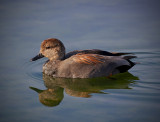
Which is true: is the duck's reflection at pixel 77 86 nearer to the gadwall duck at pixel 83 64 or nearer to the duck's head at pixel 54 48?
the gadwall duck at pixel 83 64

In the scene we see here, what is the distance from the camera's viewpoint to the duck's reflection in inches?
273

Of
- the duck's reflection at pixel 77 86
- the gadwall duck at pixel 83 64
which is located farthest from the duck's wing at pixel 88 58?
the duck's reflection at pixel 77 86

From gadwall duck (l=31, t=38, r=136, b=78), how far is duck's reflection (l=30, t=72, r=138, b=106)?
0.18 metres

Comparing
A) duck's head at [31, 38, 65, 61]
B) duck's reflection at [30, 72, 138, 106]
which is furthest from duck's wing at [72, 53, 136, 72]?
duck's head at [31, 38, 65, 61]

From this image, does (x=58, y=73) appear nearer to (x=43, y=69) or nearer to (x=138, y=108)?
(x=43, y=69)

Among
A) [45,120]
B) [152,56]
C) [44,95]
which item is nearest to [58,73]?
[44,95]

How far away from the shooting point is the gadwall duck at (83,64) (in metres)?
8.17

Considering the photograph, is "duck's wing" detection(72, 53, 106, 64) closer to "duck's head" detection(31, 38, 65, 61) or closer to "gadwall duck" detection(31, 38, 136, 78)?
"gadwall duck" detection(31, 38, 136, 78)

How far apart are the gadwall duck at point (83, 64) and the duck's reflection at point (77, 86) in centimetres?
18

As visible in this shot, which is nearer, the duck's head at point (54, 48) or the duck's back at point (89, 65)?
the duck's back at point (89, 65)

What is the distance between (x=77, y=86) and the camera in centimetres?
764

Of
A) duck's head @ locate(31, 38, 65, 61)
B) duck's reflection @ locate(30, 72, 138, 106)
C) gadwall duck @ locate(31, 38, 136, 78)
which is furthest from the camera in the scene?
duck's head @ locate(31, 38, 65, 61)

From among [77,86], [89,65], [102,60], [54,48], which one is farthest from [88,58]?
[54,48]

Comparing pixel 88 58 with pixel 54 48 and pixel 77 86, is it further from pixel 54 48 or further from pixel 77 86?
pixel 54 48
